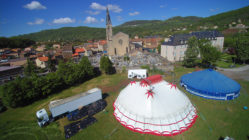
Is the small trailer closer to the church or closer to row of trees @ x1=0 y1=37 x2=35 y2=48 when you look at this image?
the church

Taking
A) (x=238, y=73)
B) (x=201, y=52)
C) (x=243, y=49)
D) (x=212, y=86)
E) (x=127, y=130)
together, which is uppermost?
(x=243, y=49)

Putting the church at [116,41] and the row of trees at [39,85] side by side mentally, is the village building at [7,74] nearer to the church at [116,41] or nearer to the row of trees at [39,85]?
the row of trees at [39,85]

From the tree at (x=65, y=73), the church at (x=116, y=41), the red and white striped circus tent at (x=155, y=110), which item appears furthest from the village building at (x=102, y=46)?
the red and white striped circus tent at (x=155, y=110)

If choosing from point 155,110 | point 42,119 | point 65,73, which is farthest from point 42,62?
point 155,110

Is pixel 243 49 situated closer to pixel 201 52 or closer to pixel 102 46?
pixel 201 52

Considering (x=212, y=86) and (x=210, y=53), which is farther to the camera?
(x=210, y=53)

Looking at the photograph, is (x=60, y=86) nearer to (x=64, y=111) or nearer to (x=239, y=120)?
(x=64, y=111)
